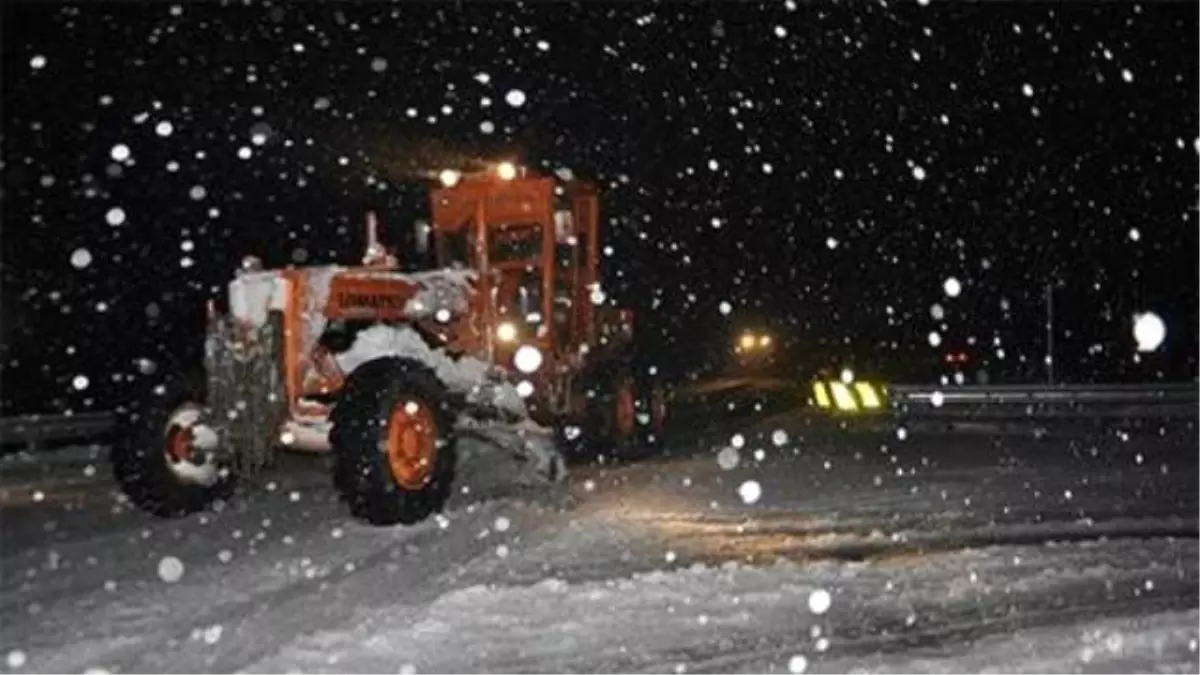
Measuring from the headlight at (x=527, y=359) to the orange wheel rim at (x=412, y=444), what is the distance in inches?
102

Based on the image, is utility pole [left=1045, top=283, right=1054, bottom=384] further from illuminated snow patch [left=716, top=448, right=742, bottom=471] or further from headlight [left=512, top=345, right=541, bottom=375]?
headlight [left=512, top=345, right=541, bottom=375]

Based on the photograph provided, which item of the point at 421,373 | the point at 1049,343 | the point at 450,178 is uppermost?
the point at 450,178

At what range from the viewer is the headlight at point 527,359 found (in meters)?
12.4

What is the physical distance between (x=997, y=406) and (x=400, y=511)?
10510mm

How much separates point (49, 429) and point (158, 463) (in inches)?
283

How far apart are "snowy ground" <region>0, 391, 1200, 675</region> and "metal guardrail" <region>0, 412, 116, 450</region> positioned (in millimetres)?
4275

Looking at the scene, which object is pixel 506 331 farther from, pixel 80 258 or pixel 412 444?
pixel 80 258

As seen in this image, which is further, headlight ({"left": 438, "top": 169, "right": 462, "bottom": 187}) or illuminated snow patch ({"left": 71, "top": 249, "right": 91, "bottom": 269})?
illuminated snow patch ({"left": 71, "top": 249, "right": 91, "bottom": 269})

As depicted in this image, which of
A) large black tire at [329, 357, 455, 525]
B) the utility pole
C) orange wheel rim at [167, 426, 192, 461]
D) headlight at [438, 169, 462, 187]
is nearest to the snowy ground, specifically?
large black tire at [329, 357, 455, 525]

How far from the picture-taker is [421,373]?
9.88m

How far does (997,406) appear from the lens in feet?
57.6

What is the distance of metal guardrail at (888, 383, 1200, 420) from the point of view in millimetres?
16891

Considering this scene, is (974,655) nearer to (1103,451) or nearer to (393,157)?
(1103,451)

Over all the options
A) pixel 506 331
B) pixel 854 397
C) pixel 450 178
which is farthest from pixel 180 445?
pixel 854 397
